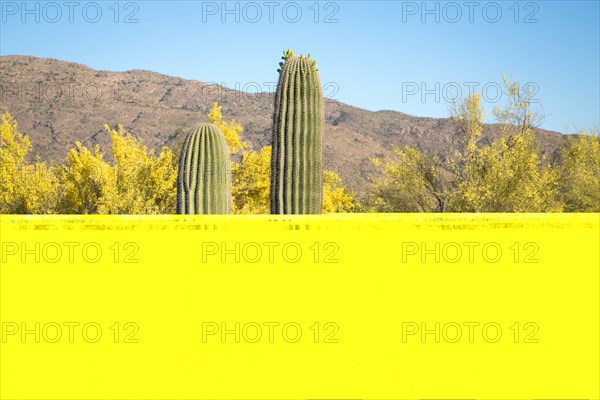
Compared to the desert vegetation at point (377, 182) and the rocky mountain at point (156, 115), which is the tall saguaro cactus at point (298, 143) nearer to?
the desert vegetation at point (377, 182)

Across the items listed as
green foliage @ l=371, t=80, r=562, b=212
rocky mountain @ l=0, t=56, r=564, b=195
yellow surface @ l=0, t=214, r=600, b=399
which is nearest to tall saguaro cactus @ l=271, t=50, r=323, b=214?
yellow surface @ l=0, t=214, r=600, b=399

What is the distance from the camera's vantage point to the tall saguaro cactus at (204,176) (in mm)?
10438

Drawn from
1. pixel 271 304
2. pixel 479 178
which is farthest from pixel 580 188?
pixel 271 304

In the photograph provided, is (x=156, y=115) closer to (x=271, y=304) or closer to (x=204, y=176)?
(x=204, y=176)

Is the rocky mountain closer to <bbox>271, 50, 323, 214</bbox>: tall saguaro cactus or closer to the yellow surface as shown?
<bbox>271, 50, 323, 214</bbox>: tall saguaro cactus

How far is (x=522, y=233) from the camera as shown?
417 centimetres

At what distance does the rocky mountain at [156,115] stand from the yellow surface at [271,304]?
3606 centimetres

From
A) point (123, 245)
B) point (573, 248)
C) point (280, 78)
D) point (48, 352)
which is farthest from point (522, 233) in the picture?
point (280, 78)

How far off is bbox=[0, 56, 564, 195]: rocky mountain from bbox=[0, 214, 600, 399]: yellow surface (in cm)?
3606

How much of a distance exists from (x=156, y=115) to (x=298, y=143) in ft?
141

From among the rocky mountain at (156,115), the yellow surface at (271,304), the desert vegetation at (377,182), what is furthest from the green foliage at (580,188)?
the yellow surface at (271,304)

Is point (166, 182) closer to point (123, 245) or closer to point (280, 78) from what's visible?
point (280, 78)

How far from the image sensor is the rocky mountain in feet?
148

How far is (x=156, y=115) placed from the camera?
2015 inches
